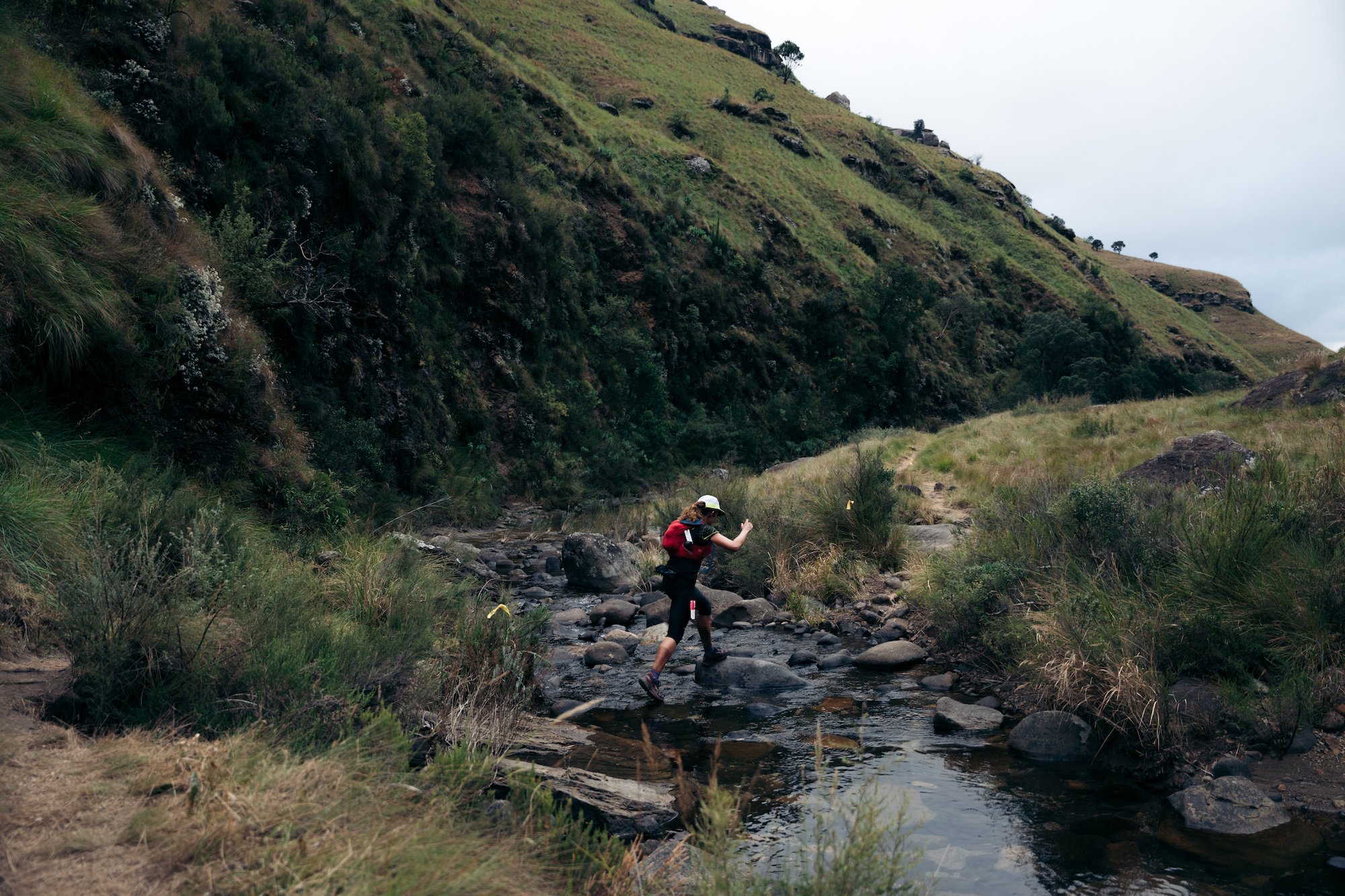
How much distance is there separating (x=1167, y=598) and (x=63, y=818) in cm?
740

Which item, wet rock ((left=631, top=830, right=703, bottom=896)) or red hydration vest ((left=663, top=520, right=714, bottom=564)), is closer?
wet rock ((left=631, top=830, right=703, bottom=896))

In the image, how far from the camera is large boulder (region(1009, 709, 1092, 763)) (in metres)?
5.85

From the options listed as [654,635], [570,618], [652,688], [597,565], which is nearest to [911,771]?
[652,688]

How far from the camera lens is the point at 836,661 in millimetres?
8656

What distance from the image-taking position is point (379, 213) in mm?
20750

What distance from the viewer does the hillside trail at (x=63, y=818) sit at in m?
2.47

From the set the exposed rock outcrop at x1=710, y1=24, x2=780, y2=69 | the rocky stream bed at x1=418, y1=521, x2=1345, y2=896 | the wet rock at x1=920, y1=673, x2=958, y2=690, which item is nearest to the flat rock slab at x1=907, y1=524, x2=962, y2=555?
the rocky stream bed at x1=418, y1=521, x2=1345, y2=896

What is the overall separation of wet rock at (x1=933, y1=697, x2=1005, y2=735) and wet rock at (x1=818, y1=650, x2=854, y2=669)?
6.00 ft

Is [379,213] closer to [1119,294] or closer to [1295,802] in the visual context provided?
[1295,802]

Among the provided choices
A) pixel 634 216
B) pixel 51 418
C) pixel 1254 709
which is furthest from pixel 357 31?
pixel 1254 709

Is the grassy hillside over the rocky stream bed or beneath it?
over

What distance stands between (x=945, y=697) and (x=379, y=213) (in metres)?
19.4

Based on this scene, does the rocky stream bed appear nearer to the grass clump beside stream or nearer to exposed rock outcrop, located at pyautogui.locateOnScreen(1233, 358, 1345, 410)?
the grass clump beside stream

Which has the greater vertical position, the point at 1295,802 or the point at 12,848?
the point at 1295,802
